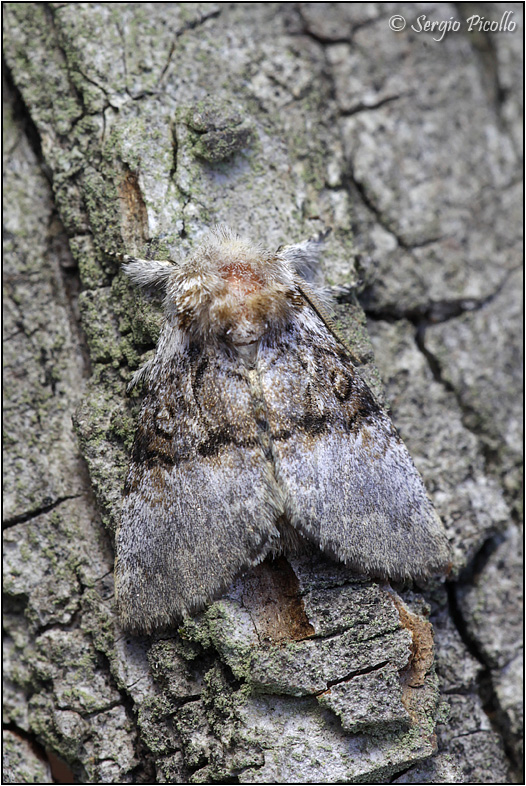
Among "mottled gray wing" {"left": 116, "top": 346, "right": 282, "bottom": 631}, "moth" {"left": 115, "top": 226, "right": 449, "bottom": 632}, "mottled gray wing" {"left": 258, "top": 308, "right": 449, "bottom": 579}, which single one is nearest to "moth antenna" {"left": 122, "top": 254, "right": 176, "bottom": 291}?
"moth" {"left": 115, "top": 226, "right": 449, "bottom": 632}

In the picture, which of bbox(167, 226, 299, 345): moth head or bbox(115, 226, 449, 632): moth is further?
bbox(167, 226, 299, 345): moth head

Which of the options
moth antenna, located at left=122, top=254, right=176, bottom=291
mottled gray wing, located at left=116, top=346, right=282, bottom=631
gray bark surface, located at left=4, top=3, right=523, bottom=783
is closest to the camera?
gray bark surface, located at left=4, top=3, right=523, bottom=783

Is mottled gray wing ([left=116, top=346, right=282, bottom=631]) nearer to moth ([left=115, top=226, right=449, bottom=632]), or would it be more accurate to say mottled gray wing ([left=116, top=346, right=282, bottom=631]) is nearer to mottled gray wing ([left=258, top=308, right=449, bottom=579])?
Result: moth ([left=115, top=226, right=449, bottom=632])

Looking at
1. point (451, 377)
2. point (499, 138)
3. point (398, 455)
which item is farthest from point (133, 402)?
point (499, 138)

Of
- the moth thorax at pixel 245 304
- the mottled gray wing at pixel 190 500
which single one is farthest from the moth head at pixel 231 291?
the mottled gray wing at pixel 190 500

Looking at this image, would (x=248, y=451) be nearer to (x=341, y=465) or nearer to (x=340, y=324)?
(x=341, y=465)

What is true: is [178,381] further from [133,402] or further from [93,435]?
[93,435]

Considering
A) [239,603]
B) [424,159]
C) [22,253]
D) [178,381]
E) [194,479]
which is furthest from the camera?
[424,159]

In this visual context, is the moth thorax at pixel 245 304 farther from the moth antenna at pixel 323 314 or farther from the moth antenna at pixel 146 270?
the moth antenna at pixel 146 270
